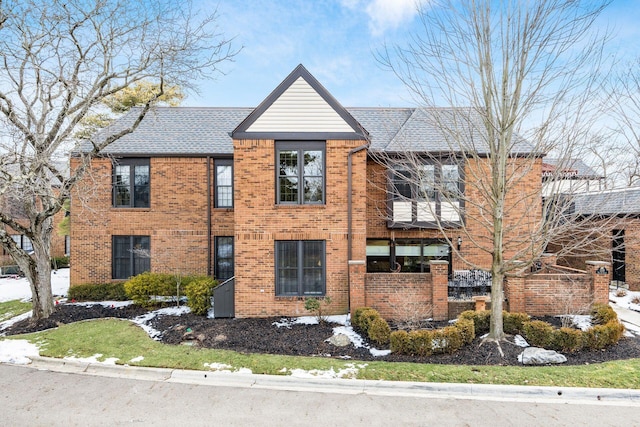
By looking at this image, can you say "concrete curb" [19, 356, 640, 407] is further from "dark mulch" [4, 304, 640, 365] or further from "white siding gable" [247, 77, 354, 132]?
"white siding gable" [247, 77, 354, 132]

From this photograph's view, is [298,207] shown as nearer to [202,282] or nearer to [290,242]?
[290,242]

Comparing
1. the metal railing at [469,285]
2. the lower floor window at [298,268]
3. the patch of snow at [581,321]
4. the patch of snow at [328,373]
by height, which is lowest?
the patch of snow at [328,373]

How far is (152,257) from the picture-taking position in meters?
13.8

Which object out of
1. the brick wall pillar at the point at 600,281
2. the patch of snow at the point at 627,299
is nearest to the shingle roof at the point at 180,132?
the brick wall pillar at the point at 600,281

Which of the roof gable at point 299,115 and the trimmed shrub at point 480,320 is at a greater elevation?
the roof gable at point 299,115

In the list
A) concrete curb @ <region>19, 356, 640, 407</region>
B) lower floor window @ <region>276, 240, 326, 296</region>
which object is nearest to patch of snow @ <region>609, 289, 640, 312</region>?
concrete curb @ <region>19, 356, 640, 407</region>

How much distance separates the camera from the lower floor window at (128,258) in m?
14.0

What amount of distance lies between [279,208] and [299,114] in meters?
2.98

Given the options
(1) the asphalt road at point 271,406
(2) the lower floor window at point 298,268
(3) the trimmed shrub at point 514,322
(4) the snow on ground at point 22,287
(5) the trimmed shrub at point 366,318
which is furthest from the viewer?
(4) the snow on ground at point 22,287

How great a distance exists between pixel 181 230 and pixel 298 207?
20.2ft

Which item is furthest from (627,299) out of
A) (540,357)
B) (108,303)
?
(108,303)

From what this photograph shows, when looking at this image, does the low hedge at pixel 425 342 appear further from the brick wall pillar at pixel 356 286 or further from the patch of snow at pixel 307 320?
the patch of snow at pixel 307 320

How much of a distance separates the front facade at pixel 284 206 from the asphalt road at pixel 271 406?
3.71m

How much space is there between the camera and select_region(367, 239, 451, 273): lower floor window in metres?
13.9
